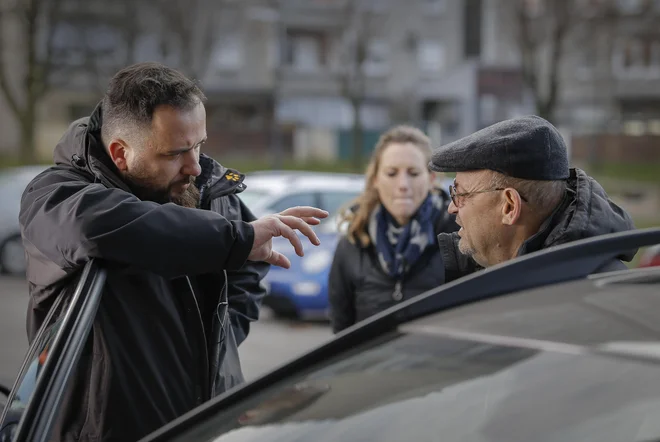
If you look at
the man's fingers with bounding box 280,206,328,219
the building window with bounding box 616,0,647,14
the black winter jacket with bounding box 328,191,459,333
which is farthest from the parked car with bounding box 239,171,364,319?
the building window with bounding box 616,0,647,14

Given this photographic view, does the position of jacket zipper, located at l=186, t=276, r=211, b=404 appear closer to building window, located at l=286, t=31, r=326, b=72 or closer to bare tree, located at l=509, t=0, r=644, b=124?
bare tree, located at l=509, t=0, r=644, b=124

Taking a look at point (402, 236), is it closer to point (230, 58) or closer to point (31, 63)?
point (31, 63)

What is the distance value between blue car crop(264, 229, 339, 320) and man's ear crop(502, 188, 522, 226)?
9057mm

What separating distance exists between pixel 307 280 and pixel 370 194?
659cm

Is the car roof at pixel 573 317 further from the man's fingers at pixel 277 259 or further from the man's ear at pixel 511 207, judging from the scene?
the man's fingers at pixel 277 259

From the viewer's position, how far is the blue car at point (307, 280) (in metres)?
11.6

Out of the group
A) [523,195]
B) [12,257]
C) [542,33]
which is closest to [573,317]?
[523,195]

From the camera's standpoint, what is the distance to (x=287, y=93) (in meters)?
51.4

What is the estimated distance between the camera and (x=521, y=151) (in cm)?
244

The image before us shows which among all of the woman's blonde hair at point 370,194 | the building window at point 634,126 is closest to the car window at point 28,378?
the woman's blonde hair at point 370,194

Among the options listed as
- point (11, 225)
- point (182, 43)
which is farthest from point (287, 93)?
point (11, 225)

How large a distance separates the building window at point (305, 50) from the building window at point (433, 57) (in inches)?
205

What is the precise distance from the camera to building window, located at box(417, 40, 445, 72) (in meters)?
52.2

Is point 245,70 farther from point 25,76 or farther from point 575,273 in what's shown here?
point 575,273
